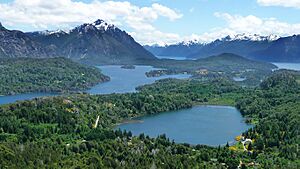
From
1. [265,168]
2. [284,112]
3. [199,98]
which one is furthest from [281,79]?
[265,168]

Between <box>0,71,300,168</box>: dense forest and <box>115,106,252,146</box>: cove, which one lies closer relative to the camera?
<box>0,71,300,168</box>: dense forest

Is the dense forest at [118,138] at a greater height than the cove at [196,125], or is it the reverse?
the dense forest at [118,138]

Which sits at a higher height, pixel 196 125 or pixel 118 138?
pixel 118 138

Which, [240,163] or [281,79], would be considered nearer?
[240,163]

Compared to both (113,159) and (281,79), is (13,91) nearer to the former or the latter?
(281,79)

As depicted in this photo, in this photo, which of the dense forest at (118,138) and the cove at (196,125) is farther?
the cove at (196,125)
